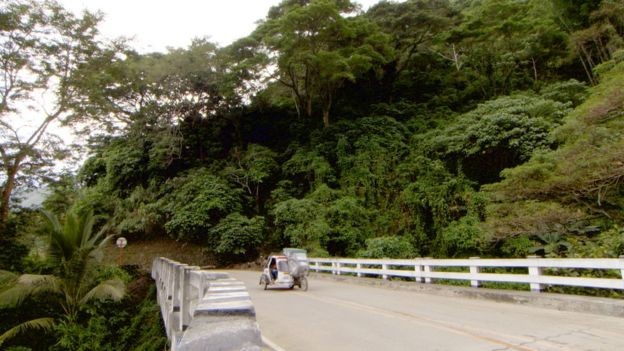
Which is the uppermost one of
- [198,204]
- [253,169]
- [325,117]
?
[325,117]

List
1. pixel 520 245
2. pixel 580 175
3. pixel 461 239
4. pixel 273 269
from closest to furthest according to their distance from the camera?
pixel 580 175 < pixel 273 269 < pixel 520 245 < pixel 461 239

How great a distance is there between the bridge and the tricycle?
238cm

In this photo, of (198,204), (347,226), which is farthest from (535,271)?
(198,204)

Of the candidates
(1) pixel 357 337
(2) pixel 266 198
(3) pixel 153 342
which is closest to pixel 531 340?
(1) pixel 357 337

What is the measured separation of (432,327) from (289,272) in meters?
7.32

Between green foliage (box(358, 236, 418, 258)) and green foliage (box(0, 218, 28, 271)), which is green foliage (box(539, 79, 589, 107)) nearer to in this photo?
green foliage (box(358, 236, 418, 258))

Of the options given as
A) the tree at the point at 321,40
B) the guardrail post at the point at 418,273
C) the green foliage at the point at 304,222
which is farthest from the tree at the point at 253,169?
the guardrail post at the point at 418,273

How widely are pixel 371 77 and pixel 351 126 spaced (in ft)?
24.9

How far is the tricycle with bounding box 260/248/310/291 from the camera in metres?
12.6

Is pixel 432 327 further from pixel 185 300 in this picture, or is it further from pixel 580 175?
pixel 580 175

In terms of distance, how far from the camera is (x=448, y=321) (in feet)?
21.4

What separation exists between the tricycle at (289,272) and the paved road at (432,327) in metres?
3.34

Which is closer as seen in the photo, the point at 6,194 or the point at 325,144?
the point at 6,194

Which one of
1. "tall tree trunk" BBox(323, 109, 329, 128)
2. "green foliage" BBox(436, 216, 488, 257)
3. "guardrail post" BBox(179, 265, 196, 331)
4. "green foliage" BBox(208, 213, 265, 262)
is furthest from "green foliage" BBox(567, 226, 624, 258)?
"tall tree trunk" BBox(323, 109, 329, 128)
